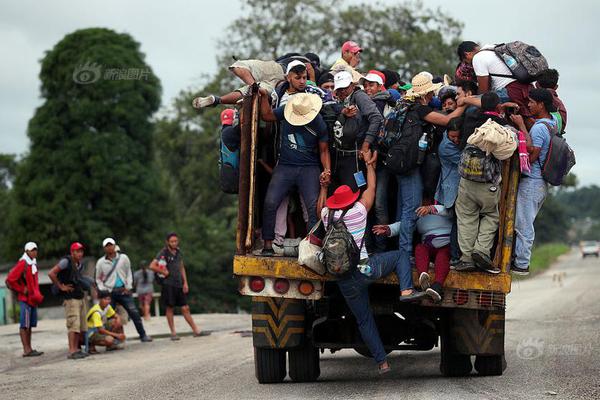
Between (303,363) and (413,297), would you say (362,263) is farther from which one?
(303,363)

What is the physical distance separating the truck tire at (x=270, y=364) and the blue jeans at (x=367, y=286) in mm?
1057

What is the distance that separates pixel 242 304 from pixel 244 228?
3541 cm

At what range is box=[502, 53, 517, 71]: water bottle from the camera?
33.6 ft

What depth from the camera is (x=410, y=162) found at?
32.6ft

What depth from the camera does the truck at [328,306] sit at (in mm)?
9594

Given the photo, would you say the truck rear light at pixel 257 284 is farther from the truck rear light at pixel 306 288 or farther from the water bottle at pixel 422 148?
the water bottle at pixel 422 148

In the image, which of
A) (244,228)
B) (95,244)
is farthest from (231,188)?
(95,244)

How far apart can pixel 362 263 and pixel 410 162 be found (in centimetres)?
103

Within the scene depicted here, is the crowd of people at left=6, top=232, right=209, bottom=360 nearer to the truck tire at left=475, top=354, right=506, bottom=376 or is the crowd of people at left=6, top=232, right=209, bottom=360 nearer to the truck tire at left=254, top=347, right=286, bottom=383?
the truck tire at left=254, top=347, right=286, bottom=383

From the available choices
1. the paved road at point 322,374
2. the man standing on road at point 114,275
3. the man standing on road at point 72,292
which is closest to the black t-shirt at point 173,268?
the man standing on road at point 114,275

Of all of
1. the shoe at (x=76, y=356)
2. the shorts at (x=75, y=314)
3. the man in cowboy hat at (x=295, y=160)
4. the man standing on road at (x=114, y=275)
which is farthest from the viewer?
the man standing on road at (x=114, y=275)

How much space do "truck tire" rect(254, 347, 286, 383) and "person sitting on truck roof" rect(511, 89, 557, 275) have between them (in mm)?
2499

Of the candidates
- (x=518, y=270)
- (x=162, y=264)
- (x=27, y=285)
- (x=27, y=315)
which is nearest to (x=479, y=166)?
(x=518, y=270)

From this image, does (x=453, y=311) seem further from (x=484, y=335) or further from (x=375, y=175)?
(x=375, y=175)
